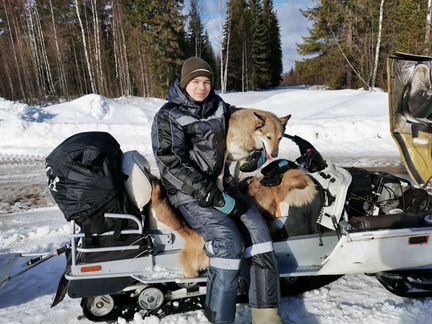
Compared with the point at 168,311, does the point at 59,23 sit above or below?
above

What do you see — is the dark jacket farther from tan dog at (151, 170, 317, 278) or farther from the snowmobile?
the snowmobile

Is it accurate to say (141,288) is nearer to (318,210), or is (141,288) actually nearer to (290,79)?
(318,210)

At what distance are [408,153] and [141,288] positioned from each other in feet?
9.39

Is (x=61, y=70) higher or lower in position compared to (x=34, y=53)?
lower

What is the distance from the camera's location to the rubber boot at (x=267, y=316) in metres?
2.53

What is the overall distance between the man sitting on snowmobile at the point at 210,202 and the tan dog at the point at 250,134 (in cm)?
29

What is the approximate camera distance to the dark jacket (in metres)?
2.52

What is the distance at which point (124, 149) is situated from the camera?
31.2 feet

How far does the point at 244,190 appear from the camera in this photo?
3.06m

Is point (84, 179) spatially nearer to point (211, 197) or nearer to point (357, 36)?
point (211, 197)

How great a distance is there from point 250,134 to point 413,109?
1.62m

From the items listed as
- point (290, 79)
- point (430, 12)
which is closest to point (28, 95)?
point (430, 12)

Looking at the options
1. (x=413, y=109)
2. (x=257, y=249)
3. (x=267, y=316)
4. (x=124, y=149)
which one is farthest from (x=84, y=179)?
(x=124, y=149)

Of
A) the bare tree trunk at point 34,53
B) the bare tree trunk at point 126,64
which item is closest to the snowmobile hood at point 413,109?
the bare tree trunk at point 126,64
